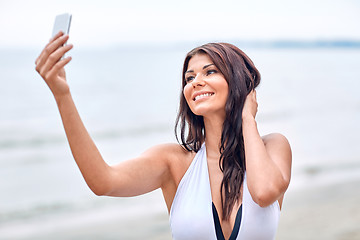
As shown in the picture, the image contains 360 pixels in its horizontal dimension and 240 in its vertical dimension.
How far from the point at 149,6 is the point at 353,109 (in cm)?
1236

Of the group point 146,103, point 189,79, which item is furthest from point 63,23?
point 146,103

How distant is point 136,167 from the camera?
2.73 m

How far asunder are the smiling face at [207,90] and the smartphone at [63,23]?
922mm

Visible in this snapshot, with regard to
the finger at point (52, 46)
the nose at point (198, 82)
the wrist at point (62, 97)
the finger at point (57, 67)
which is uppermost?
the finger at point (52, 46)

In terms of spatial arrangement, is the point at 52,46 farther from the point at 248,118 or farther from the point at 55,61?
the point at 248,118

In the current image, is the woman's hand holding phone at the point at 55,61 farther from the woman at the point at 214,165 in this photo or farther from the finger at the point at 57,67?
the woman at the point at 214,165

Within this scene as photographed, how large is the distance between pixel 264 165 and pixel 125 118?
16.6 meters

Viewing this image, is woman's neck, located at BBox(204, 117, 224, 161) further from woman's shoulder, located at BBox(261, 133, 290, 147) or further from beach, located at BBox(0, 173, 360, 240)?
beach, located at BBox(0, 173, 360, 240)

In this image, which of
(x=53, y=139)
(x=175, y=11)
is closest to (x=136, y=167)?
(x=53, y=139)

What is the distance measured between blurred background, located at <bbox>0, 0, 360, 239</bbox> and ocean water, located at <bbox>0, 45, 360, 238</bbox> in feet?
0.17

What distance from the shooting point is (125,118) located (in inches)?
749

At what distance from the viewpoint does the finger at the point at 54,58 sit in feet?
6.73

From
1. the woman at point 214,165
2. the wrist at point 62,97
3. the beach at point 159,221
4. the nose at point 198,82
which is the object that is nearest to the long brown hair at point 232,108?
the woman at point 214,165

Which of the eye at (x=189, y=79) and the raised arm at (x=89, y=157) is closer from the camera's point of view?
the raised arm at (x=89, y=157)
